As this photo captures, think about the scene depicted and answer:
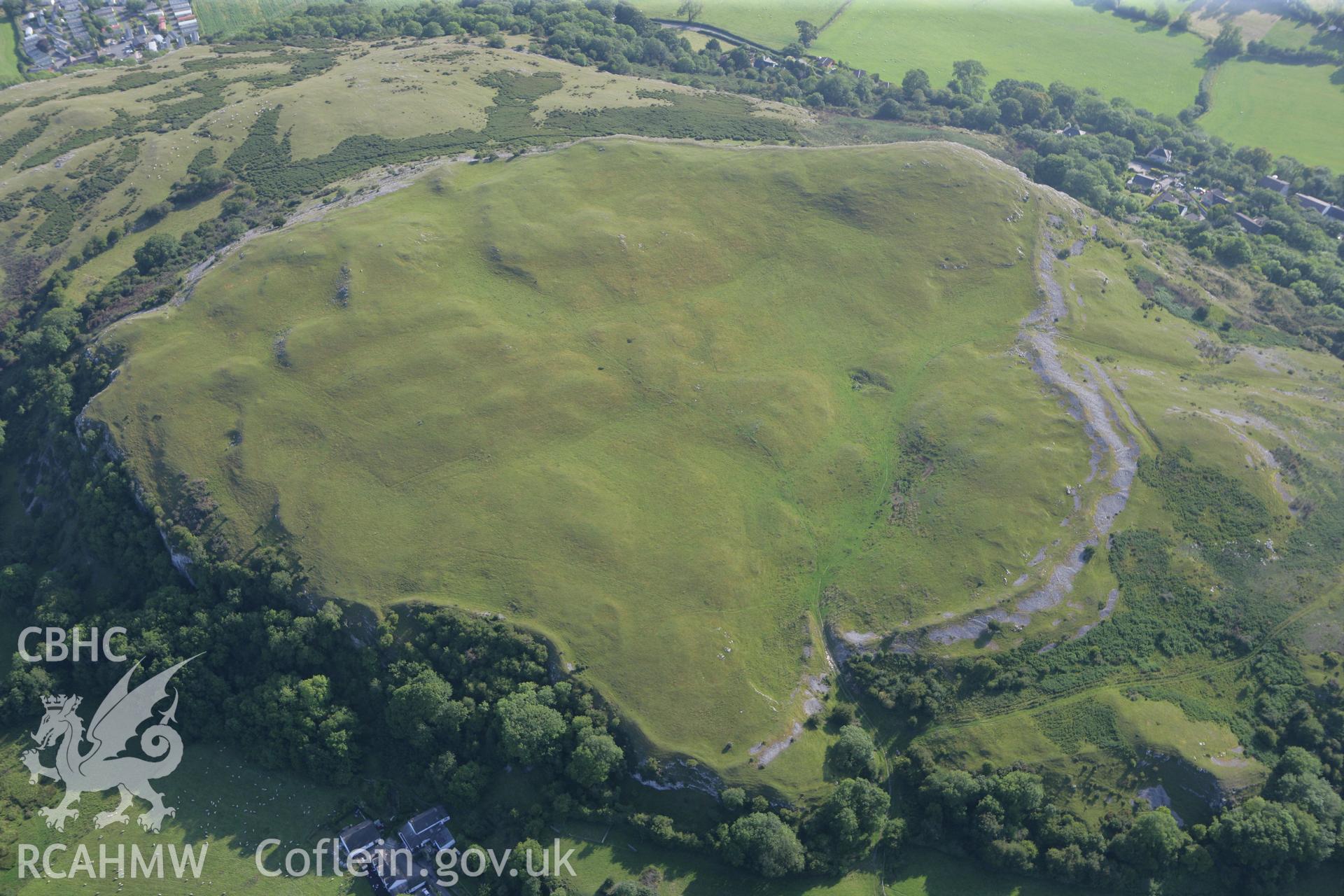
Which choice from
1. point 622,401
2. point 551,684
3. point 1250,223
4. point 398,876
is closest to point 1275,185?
point 1250,223

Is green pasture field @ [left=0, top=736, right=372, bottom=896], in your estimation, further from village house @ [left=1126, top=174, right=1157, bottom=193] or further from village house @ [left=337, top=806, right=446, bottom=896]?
village house @ [left=1126, top=174, right=1157, bottom=193]

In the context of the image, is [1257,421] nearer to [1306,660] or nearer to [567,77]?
[1306,660]

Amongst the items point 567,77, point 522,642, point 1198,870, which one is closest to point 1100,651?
point 1198,870

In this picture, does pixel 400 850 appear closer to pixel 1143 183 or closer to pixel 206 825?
pixel 206 825

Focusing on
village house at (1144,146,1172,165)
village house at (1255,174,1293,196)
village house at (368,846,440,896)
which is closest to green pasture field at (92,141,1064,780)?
A: village house at (368,846,440,896)

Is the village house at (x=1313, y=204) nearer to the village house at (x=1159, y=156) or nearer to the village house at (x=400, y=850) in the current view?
the village house at (x=1159, y=156)

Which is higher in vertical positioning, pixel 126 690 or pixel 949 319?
pixel 949 319

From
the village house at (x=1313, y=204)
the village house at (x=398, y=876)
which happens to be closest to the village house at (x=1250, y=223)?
the village house at (x=1313, y=204)
